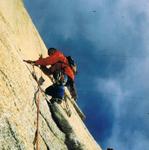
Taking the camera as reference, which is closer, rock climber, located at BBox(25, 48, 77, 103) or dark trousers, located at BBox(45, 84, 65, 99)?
dark trousers, located at BBox(45, 84, 65, 99)

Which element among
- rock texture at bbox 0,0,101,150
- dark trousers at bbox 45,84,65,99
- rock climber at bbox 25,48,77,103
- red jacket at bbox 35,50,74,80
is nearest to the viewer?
rock texture at bbox 0,0,101,150

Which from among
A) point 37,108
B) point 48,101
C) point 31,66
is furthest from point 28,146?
point 31,66

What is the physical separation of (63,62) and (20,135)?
6932 millimetres

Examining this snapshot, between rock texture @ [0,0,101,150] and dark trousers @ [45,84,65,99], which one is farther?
dark trousers @ [45,84,65,99]

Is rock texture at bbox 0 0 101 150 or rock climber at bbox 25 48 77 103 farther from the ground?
rock climber at bbox 25 48 77 103

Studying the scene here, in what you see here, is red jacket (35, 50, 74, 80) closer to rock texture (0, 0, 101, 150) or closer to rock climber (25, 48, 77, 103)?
rock climber (25, 48, 77, 103)

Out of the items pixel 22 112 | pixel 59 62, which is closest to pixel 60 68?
pixel 59 62

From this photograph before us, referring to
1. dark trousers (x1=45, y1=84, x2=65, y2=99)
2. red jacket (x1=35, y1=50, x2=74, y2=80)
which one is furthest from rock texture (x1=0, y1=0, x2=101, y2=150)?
red jacket (x1=35, y1=50, x2=74, y2=80)

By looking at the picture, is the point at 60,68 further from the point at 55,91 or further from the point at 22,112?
the point at 22,112

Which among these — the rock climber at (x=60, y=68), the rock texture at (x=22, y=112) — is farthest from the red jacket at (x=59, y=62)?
the rock texture at (x=22, y=112)

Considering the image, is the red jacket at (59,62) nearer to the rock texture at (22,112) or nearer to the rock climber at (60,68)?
the rock climber at (60,68)

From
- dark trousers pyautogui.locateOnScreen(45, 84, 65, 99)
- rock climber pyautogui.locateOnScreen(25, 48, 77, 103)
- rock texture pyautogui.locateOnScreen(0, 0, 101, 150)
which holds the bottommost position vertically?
rock texture pyautogui.locateOnScreen(0, 0, 101, 150)

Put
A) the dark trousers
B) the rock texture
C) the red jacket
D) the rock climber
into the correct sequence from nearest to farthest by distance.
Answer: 1. the rock texture
2. the dark trousers
3. the rock climber
4. the red jacket

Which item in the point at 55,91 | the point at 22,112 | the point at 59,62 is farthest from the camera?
the point at 59,62
